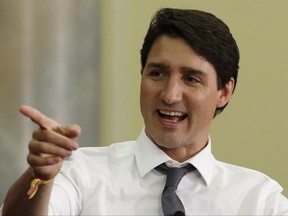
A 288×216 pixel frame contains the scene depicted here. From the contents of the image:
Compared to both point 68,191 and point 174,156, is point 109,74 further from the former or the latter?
point 68,191

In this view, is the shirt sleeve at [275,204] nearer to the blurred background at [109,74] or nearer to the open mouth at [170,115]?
the open mouth at [170,115]

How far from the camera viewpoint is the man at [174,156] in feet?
5.39

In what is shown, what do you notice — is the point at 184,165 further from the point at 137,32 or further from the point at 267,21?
the point at 267,21

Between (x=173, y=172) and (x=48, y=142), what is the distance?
1.79 feet

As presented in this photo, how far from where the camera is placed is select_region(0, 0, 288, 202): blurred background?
2100 millimetres

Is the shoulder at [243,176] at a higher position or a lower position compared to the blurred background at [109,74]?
lower

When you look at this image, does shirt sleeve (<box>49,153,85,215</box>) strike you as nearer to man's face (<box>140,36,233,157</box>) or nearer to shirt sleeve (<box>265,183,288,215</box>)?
man's face (<box>140,36,233,157</box>)

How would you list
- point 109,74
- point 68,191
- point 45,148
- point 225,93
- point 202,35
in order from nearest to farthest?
1. point 45,148
2. point 68,191
3. point 202,35
4. point 225,93
5. point 109,74

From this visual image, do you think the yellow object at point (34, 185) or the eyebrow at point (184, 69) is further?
the eyebrow at point (184, 69)

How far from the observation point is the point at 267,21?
233cm

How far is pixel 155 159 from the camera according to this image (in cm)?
170

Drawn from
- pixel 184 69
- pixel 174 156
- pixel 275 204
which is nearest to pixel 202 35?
pixel 184 69

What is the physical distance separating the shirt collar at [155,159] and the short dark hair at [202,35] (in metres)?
0.23

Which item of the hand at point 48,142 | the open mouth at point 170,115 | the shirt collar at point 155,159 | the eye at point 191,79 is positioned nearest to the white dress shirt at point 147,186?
the shirt collar at point 155,159
